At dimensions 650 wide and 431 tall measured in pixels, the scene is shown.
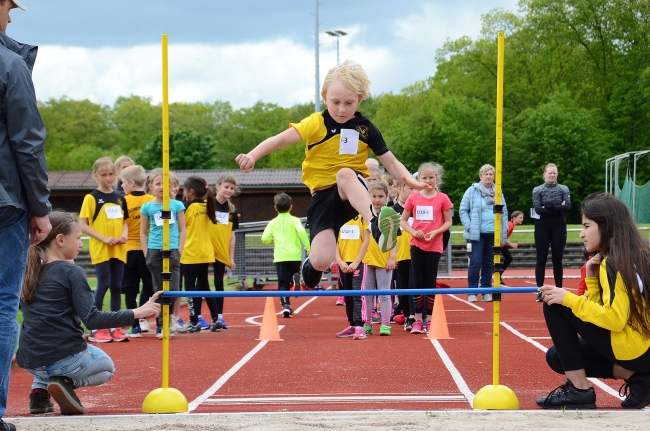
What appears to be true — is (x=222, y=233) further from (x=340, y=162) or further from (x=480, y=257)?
(x=340, y=162)

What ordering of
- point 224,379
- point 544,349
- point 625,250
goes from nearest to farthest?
point 625,250, point 224,379, point 544,349

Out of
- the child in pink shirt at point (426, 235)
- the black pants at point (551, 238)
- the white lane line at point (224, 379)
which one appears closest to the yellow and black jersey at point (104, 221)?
the white lane line at point (224, 379)

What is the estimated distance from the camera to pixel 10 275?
12.9 feet

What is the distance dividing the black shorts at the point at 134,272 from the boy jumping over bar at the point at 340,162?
402cm

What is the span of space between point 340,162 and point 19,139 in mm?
2248

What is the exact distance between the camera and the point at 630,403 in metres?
4.75

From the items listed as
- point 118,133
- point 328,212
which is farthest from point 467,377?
point 118,133

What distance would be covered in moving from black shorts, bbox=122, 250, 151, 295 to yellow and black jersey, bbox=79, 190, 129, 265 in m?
0.40

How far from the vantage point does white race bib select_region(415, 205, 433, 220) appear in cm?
882

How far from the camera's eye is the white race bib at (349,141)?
5285 millimetres

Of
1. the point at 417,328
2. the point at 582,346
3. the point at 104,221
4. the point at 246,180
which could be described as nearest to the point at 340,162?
the point at 582,346

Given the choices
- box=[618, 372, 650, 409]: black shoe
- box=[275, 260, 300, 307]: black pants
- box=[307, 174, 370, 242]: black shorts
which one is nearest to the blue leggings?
box=[275, 260, 300, 307]: black pants

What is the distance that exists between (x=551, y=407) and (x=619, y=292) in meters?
0.82

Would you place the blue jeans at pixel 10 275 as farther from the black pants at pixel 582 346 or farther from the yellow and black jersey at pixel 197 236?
the yellow and black jersey at pixel 197 236
